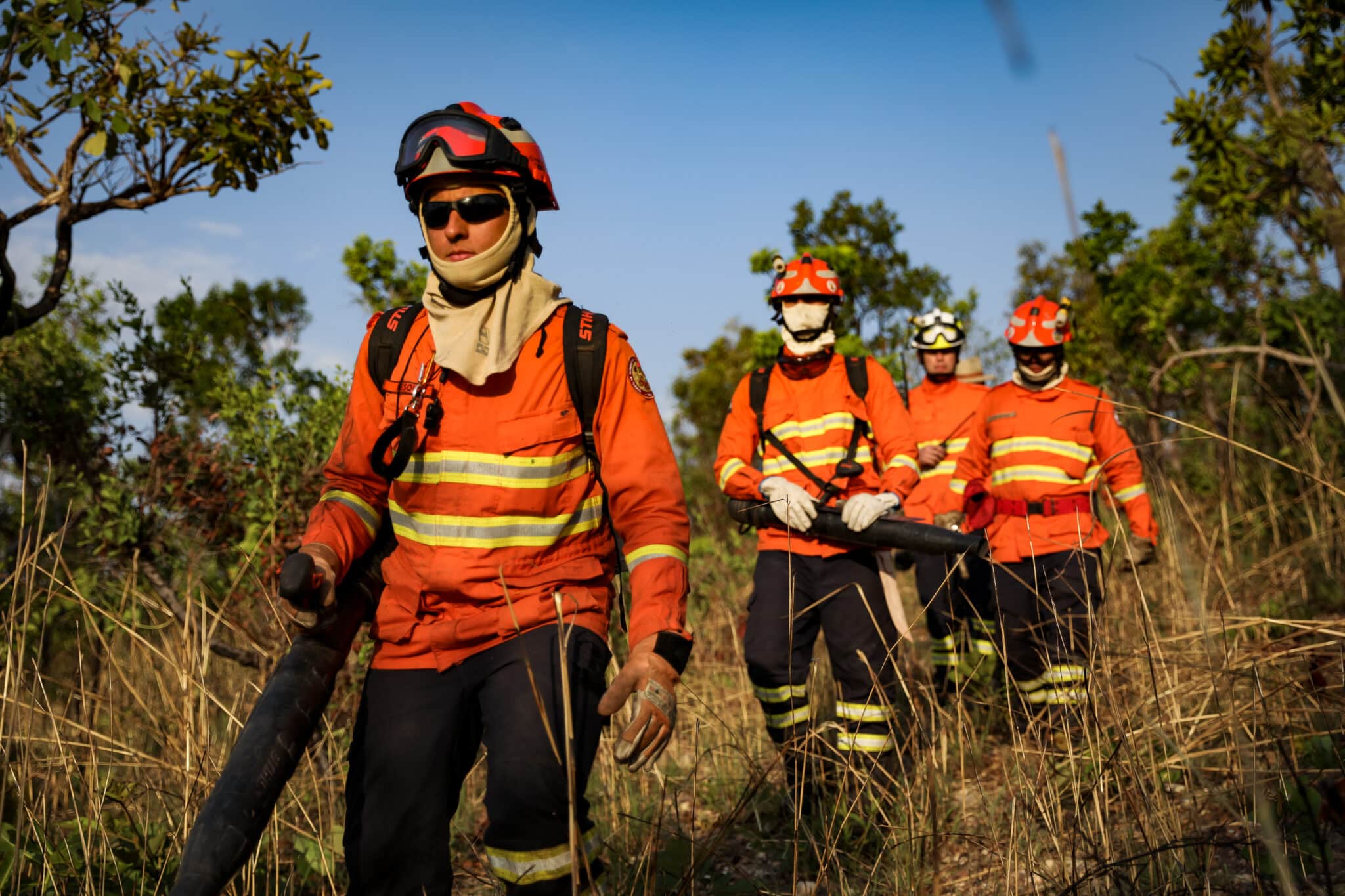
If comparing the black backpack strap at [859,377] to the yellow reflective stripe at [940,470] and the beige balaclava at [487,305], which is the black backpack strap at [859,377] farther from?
the yellow reflective stripe at [940,470]

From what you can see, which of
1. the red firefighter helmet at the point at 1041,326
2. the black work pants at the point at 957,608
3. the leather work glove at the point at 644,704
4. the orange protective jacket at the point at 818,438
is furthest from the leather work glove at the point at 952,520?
the leather work glove at the point at 644,704

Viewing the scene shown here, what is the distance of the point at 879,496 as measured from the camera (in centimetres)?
446

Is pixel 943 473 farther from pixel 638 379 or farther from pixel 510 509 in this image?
pixel 510 509

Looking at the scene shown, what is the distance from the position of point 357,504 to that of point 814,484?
2.62 m

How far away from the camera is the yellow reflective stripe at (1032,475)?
5.49m

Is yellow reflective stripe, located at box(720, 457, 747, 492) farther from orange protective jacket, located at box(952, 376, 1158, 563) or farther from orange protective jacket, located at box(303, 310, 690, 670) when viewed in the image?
orange protective jacket, located at box(303, 310, 690, 670)

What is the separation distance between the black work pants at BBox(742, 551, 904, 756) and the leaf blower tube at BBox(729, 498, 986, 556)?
183 millimetres

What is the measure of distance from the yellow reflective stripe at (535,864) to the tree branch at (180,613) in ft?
9.90

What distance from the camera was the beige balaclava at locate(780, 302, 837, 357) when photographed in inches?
196

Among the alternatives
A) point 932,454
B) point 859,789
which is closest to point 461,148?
point 859,789

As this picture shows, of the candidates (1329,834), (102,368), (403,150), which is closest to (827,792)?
(1329,834)

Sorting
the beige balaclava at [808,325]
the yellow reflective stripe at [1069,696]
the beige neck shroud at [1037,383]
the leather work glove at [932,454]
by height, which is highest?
the beige balaclava at [808,325]

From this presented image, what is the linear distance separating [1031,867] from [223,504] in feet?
15.3

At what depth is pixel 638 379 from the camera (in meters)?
2.78
